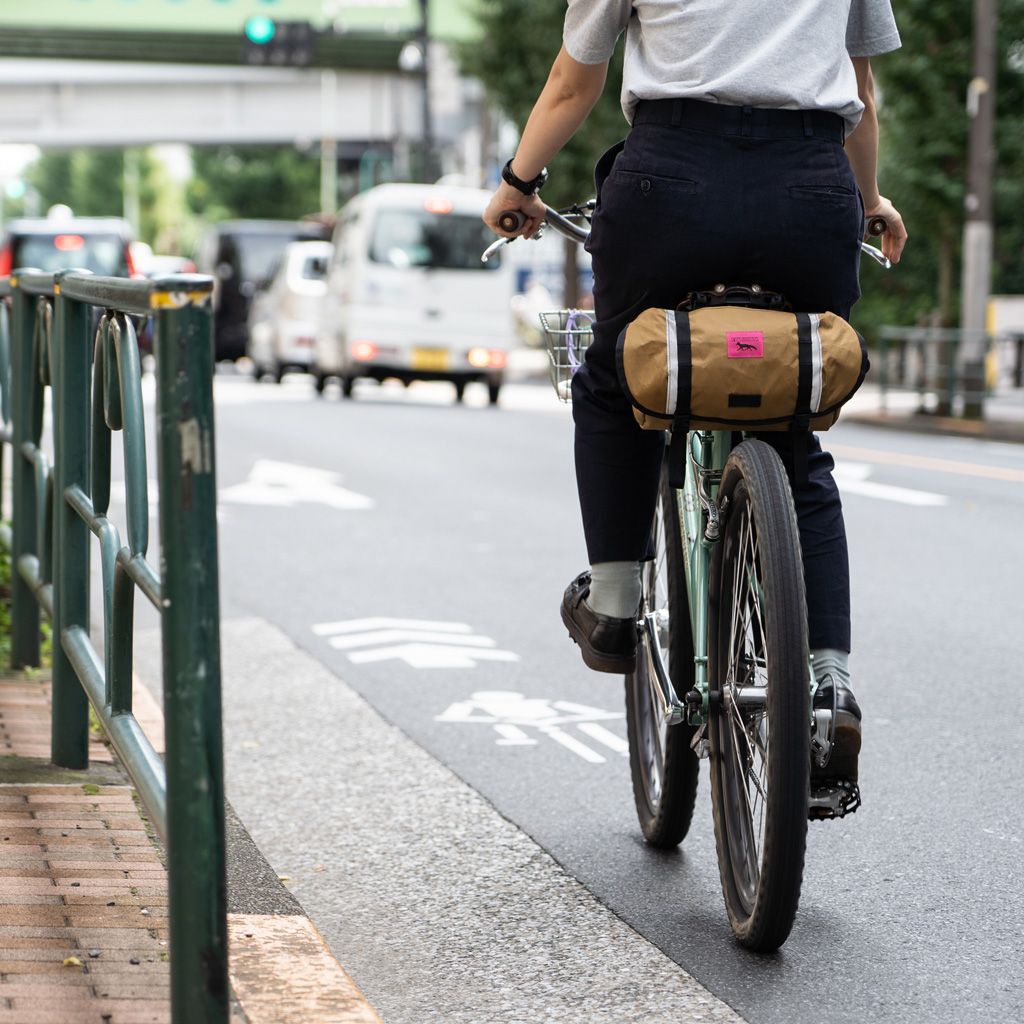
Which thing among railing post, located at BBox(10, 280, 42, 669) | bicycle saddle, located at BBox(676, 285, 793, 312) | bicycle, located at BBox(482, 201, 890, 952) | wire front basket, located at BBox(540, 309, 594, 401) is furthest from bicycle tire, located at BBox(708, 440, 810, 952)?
railing post, located at BBox(10, 280, 42, 669)

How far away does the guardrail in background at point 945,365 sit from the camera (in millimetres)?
21422

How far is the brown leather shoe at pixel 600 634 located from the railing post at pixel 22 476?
5.68ft

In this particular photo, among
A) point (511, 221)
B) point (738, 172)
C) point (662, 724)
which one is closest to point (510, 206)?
point (511, 221)

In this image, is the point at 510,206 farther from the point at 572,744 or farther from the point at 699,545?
the point at 572,744

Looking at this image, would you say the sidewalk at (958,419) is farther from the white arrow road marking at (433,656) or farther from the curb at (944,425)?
the white arrow road marking at (433,656)

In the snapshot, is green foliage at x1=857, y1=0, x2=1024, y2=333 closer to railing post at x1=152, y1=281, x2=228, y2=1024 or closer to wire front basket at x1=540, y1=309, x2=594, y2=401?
wire front basket at x1=540, y1=309, x2=594, y2=401

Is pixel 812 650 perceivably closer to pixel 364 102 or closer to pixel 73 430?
pixel 73 430

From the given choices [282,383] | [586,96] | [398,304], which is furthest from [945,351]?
[586,96]

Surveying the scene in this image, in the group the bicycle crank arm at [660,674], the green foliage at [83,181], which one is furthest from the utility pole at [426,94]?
the green foliage at [83,181]

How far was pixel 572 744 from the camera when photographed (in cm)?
545

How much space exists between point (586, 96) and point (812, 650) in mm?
990

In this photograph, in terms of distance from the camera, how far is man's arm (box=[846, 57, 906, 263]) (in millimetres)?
3744

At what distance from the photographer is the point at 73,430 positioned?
430 centimetres

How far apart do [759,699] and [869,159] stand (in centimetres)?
105
